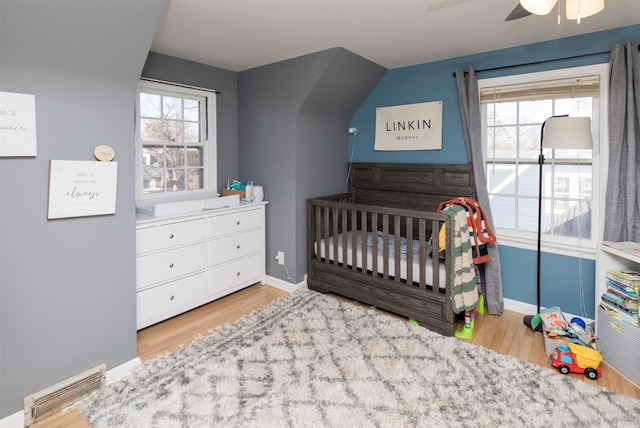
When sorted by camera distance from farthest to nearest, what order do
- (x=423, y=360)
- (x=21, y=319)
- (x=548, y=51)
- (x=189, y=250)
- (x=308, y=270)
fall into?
(x=308, y=270)
(x=189, y=250)
(x=548, y=51)
(x=423, y=360)
(x=21, y=319)

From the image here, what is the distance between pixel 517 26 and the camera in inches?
97.7

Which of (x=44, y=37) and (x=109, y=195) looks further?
(x=109, y=195)

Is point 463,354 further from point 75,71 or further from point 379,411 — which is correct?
point 75,71

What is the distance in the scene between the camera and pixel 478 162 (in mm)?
3041

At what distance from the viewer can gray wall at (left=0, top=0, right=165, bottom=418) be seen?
5.32ft

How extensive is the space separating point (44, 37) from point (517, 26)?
9.25ft

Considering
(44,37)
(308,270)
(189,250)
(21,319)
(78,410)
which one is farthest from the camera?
(308,270)

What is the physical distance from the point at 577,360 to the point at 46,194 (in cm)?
309

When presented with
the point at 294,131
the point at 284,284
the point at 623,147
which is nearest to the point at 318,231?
the point at 284,284

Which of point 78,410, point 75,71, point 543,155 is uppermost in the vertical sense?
point 75,71

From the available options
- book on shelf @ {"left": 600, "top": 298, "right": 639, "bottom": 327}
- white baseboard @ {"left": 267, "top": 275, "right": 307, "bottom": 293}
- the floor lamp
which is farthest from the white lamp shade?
white baseboard @ {"left": 267, "top": 275, "right": 307, "bottom": 293}

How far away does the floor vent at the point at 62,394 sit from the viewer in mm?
1759

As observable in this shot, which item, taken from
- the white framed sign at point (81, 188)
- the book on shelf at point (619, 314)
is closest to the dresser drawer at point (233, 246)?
the white framed sign at point (81, 188)

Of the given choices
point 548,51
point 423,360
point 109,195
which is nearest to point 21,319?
point 109,195
